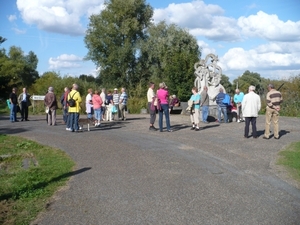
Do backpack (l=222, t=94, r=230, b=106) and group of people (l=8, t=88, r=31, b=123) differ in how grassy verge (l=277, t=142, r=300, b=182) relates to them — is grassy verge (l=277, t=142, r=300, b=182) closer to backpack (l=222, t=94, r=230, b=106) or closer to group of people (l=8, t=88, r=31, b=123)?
backpack (l=222, t=94, r=230, b=106)

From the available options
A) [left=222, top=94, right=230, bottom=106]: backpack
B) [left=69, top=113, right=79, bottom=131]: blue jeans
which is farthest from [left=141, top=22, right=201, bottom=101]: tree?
[left=69, top=113, right=79, bottom=131]: blue jeans

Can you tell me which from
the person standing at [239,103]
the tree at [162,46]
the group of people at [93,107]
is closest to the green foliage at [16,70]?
the tree at [162,46]

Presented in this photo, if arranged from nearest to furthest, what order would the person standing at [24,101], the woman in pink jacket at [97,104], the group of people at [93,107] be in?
the group of people at [93,107] → the woman in pink jacket at [97,104] → the person standing at [24,101]

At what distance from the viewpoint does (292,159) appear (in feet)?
34.8

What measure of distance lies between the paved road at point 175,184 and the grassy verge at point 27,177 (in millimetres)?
295

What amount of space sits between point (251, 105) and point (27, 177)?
8549mm

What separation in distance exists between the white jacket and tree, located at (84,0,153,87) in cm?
3966

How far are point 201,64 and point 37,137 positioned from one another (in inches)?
553

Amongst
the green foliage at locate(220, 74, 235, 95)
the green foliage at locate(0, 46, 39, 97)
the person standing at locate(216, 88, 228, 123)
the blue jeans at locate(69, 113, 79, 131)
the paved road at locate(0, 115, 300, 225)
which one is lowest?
the paved road at locate(0, 115, 300, 225)

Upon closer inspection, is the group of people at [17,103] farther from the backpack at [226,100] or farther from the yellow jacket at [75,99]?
the backpack at [226,100]

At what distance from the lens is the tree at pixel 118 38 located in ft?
177

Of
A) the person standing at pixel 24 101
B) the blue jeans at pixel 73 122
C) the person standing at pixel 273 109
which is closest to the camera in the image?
the person standing at pixel 273 109

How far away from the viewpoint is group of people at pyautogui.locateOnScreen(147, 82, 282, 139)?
573 inches

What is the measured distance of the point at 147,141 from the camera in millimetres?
14055
